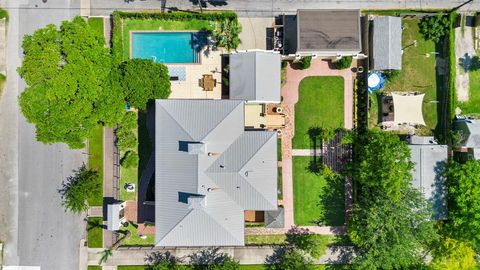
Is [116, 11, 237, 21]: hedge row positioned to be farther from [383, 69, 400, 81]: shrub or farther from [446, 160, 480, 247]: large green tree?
[446, 160, 480, 247]: large green tree

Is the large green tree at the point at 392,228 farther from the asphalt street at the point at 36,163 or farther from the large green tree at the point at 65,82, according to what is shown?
the large green tree at the point at 65,82

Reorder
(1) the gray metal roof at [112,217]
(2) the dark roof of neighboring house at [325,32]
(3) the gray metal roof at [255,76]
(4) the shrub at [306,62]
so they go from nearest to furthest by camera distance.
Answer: (3) the gray metal roof at [255,76] → (2) the dark roof of neighboring house at [325,32] → (1) the gray metal roof at [112,217] → (4) the shrub at [306,62]

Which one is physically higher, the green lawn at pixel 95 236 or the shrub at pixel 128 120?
the shrub at pixel 128 120

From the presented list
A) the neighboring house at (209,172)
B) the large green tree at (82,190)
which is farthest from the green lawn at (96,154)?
the neighboring house at (209,172)

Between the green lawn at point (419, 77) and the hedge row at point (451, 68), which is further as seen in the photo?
the green lawn at point (419, 77)

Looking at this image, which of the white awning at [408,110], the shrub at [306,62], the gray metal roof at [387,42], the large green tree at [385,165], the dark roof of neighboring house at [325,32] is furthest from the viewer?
the white awning at [408,110]

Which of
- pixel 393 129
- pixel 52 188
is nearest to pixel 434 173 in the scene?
pixel 393 129
